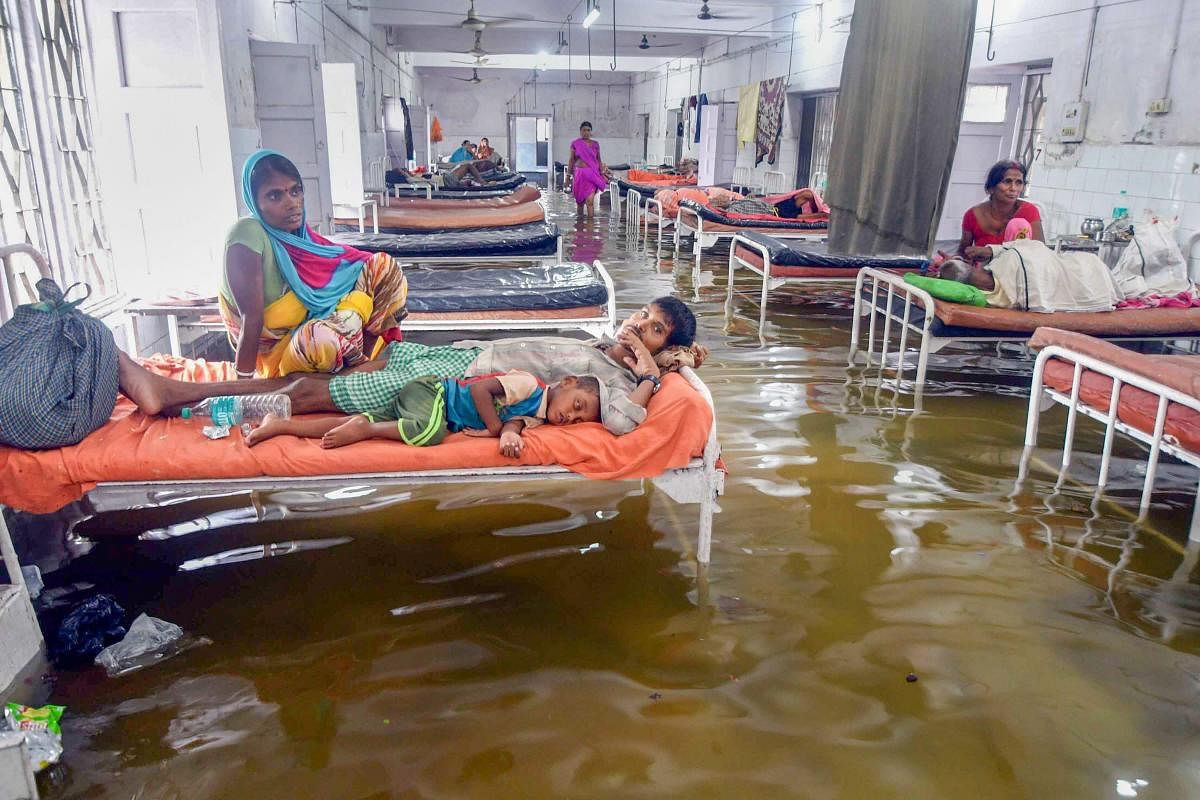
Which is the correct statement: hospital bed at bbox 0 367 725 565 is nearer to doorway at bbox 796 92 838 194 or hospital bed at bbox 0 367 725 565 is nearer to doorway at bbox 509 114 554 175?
doorway at bbox 796 92 838 194

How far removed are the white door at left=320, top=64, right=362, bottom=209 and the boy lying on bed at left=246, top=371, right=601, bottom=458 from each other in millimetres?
7275

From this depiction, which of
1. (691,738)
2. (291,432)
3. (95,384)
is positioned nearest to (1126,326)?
(691,738)

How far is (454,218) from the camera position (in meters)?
9.11

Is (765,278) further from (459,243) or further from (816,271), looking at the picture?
(459,243)

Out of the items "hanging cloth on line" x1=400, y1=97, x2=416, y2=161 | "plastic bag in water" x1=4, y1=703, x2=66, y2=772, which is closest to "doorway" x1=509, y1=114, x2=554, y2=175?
"hanging cloth on line" x1=400, y1=97, x2=416, y2=161

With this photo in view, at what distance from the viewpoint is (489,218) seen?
30.0 ft

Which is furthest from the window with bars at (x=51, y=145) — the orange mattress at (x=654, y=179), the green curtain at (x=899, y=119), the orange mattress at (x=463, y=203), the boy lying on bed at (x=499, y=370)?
the orange mattress at (x=654, y=179)

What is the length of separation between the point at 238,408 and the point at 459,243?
474 centimetres

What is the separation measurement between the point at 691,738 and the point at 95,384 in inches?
90.7

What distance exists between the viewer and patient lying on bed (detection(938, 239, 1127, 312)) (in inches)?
207

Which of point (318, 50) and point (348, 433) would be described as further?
point (318, 50)

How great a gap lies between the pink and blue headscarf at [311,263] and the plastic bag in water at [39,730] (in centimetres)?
176

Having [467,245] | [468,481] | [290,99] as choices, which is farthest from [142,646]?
[290,99]

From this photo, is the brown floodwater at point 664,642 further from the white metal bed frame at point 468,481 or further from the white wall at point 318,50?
the white wall at point 318,50
